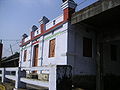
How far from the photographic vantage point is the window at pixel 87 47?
12.1 metres

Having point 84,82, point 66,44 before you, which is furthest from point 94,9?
point 84,82

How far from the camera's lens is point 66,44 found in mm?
10883

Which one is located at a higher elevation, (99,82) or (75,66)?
(75,66)

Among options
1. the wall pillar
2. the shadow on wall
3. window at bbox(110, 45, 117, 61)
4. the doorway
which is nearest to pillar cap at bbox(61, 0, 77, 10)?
the wall pillar

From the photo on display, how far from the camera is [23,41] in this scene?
20000mm

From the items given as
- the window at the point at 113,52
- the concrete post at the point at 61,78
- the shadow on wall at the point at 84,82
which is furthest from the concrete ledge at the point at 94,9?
the concrete post at the point at 61,78

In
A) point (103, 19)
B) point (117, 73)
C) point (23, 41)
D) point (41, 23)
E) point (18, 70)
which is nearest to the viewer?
point (18, 70)

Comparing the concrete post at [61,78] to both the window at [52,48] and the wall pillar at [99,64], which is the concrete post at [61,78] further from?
the window at [52,48]

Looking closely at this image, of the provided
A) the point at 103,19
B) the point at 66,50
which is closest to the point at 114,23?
the point at 103,19

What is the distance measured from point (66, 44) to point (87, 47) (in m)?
2.14

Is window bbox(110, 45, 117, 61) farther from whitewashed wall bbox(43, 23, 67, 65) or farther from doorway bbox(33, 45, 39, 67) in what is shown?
doorway bbox(33, 45, 39, 67)

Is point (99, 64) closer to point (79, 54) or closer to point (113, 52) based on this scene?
point (79, 54)

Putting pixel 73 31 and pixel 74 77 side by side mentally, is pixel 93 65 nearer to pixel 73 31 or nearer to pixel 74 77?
pixel 74 77

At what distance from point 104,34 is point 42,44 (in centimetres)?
555
